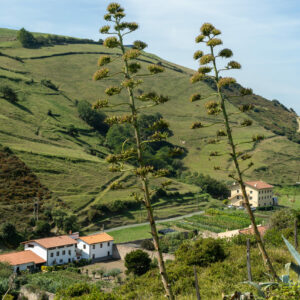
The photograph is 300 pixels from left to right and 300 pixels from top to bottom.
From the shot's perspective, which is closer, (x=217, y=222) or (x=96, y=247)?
(x=96, y=247)

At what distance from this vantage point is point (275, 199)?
8781 cm

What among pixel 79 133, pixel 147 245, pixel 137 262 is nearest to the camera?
pixel 137 262

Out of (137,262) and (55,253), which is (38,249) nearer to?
(55,253)

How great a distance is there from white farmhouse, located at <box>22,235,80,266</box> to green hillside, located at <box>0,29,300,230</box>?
49.8 feet

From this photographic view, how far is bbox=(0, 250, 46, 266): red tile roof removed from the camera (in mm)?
42972

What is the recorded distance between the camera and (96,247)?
168 feet

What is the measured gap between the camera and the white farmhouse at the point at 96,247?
5109 cm

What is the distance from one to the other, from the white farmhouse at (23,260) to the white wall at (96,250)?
6439mm

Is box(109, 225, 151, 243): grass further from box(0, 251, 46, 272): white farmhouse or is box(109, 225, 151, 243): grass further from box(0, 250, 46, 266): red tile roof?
box(0, 251, 46, 272): white farmhouse

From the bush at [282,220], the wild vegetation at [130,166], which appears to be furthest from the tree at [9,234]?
the bush at [282,220]

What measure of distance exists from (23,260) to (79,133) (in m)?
66.9

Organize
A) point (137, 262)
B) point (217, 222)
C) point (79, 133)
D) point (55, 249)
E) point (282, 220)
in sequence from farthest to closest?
point (79, 133) < point (217, 222) < point (55, 249) < point (137, 262) < point (282, 220)

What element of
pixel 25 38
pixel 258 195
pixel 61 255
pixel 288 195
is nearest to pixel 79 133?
pixel 258 195

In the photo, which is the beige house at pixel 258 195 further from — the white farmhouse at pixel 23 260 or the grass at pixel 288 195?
the white farmhouse at pixel 23 260
